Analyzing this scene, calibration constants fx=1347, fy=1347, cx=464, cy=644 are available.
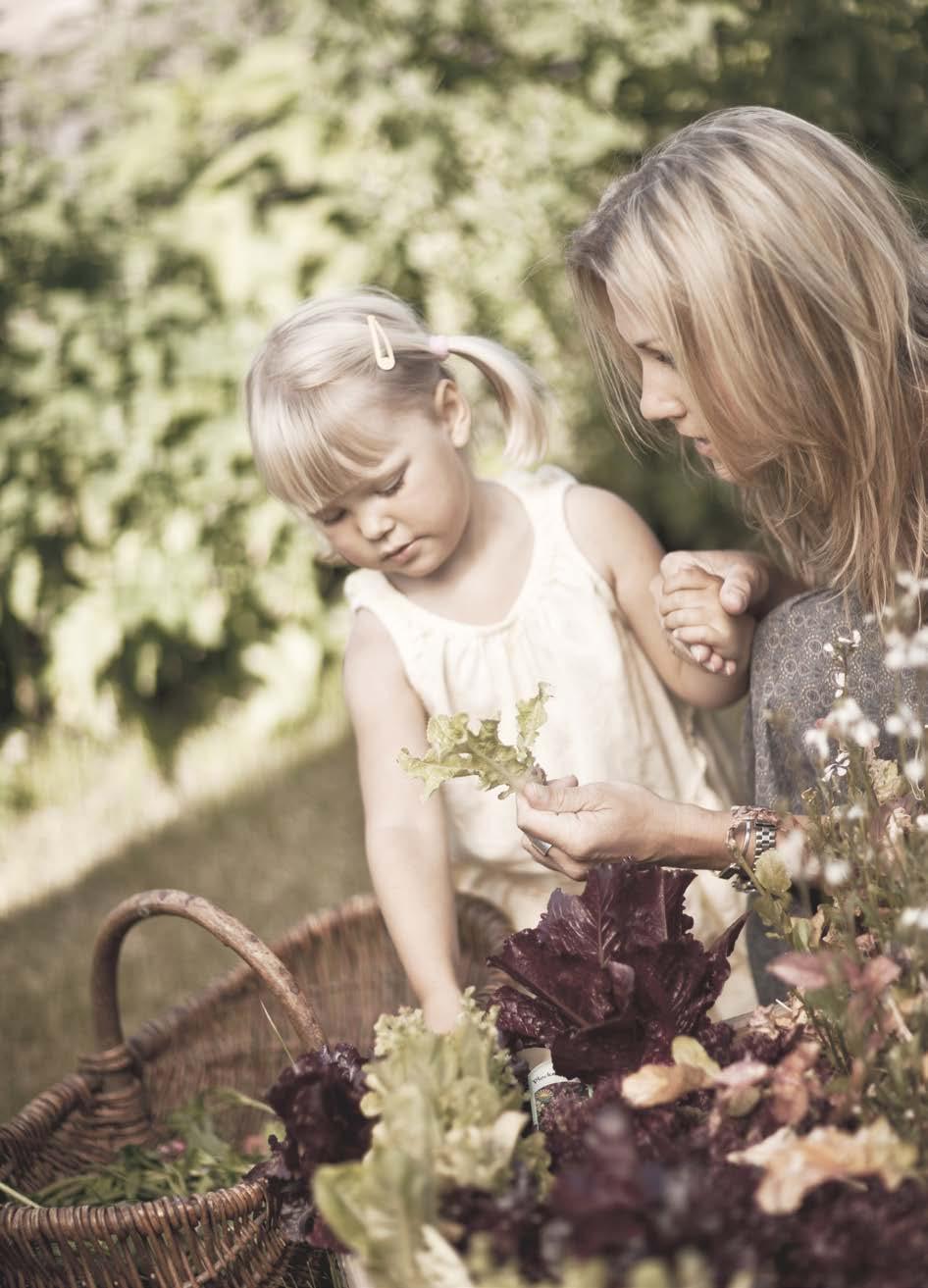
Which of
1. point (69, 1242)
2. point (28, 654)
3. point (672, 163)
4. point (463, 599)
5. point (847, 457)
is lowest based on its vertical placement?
point (28, 654)

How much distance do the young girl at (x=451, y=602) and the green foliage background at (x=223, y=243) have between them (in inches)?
67.4

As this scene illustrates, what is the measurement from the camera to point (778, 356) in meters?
1.65

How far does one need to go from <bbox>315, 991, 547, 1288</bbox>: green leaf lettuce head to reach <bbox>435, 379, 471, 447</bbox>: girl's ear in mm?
1167

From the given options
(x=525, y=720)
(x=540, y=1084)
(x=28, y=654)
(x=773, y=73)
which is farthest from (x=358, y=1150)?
(x=28, y=654)

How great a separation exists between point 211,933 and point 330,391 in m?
0.80

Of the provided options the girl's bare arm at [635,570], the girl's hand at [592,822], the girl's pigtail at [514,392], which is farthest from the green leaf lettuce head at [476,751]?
the girl's pigtail at [514,392]

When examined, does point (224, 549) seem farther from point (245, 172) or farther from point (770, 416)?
point (770, 416)

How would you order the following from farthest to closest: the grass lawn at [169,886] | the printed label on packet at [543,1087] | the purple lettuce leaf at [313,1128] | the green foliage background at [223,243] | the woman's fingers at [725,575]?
the green foliage background at [223,243]
the grass lawn at [169,886]
the woman's fingers at [725,575]
the printed label on packet at [543,1087]
the purple lettuce leaf at [313,1128]

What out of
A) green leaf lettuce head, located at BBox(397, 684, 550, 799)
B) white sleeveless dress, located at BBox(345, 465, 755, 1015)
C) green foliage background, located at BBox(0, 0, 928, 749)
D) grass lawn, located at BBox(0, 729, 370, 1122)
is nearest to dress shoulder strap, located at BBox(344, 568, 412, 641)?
white sleeveless dress, located at BBox(345, 465, 755, 1015)

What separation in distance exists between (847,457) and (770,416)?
120 millimetres

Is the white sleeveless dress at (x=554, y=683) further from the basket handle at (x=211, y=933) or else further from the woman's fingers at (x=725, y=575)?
the basket handle at (x=211, y=933)

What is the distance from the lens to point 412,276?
413 centimetres

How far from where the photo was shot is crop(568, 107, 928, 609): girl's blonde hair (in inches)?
63.9

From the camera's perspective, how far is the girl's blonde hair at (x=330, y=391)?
1981mm
